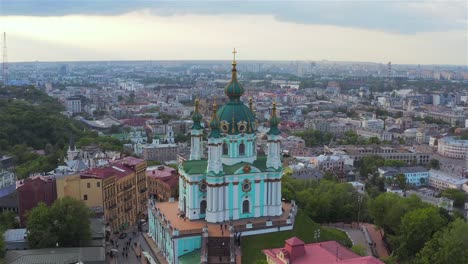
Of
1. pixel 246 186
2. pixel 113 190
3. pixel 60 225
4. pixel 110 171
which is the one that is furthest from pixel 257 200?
pixel 110 171

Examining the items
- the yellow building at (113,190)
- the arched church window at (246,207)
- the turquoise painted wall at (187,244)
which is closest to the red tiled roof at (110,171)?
the yellow building at (113,190)

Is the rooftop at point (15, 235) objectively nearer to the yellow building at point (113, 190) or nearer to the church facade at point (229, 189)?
the yellow building at point (113, 190)

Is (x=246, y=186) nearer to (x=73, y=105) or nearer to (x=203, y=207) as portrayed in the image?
(x=203, y=207)

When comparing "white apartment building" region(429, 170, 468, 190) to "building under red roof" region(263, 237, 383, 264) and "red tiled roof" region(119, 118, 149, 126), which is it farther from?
"red tiled roof" region(119, 118, 149, 126)

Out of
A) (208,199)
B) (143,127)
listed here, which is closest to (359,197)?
(208,199)

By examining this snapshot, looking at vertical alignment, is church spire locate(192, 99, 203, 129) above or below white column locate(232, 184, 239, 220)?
above

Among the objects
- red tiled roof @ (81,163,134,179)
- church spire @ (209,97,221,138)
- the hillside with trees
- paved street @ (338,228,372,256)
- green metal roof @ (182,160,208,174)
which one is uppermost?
church spire @ (209,97,221,138)

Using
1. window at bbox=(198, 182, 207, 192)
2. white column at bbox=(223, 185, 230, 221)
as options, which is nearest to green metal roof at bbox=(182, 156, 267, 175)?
window at bbox=(198, 182, 207, 192)
